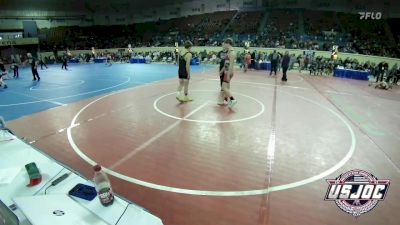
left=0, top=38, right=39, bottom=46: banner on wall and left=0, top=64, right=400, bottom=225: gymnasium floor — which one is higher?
left=0, top=38, right=39, bottom=46: banner on wall

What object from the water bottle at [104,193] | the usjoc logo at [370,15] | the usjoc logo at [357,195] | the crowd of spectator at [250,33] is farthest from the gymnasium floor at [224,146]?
the usjoc logo at [370,15]

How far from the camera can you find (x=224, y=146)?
6625 millimetres

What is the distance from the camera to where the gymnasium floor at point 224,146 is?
172 inches

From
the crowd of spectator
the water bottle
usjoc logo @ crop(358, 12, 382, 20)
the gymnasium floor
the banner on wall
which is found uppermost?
usjoc logo @ crop(358, 12, 382, 20)

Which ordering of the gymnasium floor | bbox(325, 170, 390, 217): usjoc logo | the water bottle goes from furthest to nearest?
the gymnasium floor
bbox(325, 170, 390, 217): usjoc logo
the water bottle

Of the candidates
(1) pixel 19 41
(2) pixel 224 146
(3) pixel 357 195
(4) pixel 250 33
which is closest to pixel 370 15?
(4) pixel 250 33

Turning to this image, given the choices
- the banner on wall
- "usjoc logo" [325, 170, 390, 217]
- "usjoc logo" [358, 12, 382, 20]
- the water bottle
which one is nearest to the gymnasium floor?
"usjoc logo" [325, 170, 390, 217]

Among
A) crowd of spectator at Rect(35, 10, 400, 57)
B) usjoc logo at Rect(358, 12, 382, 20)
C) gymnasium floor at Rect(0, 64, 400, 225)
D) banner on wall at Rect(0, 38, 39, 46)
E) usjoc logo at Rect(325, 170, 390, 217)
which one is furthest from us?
banner on wall at Rect(0, 38, 39, 46)

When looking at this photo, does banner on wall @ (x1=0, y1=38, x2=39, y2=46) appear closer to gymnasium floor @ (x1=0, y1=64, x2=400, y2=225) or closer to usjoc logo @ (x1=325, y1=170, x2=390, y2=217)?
gymnasium floor @ (x1=0, y1=64, x2=400, y2=225)

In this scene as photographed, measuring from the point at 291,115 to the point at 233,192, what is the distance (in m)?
5.29

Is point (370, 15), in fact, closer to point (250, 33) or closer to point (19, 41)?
point (250, 33)

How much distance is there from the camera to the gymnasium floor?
438 cm

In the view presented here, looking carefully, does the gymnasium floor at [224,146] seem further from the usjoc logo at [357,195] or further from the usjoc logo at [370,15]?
the usjoc logo at [370,15]

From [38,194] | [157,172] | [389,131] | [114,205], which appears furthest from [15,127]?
[389,131]
